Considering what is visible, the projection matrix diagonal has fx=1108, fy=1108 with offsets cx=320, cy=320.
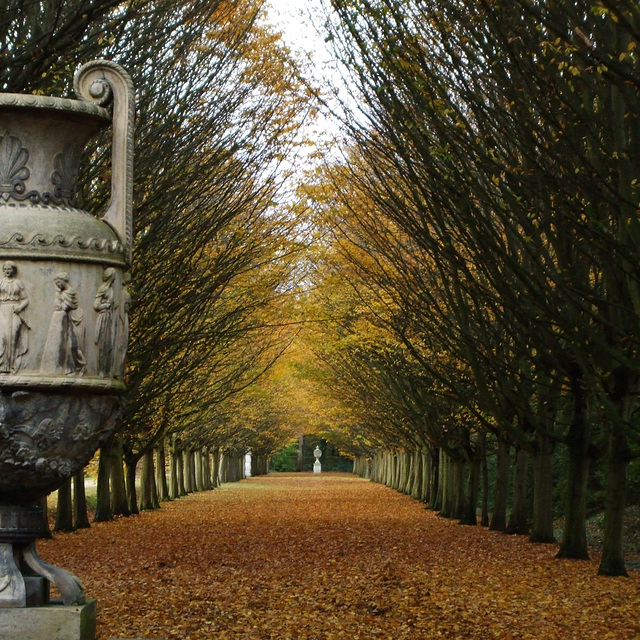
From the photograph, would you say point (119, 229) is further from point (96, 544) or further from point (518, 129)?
point (96, 544)

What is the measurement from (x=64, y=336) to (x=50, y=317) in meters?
0.15

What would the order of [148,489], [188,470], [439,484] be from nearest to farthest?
[148,489] → [439,484] → [188,470]

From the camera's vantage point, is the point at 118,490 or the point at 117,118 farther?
the point at 118,490

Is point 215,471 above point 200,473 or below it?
below

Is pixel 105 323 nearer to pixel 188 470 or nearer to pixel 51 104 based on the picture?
pixel 51 104

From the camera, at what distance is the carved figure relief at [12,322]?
6.81 metres

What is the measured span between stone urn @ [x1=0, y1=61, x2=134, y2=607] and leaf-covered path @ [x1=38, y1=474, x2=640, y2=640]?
1.86 m

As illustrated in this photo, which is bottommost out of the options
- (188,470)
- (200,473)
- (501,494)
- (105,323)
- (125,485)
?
(200,473)

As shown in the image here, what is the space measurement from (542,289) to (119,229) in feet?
19.7

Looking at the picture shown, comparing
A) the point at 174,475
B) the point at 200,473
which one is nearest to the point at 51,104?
the point at 174,475

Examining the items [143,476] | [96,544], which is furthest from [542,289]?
[143,476]

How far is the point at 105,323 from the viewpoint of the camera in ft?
23.5

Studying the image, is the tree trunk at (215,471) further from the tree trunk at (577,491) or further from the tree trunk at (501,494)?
the tree trunk at (577,491)

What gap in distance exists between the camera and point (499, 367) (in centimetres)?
1561
